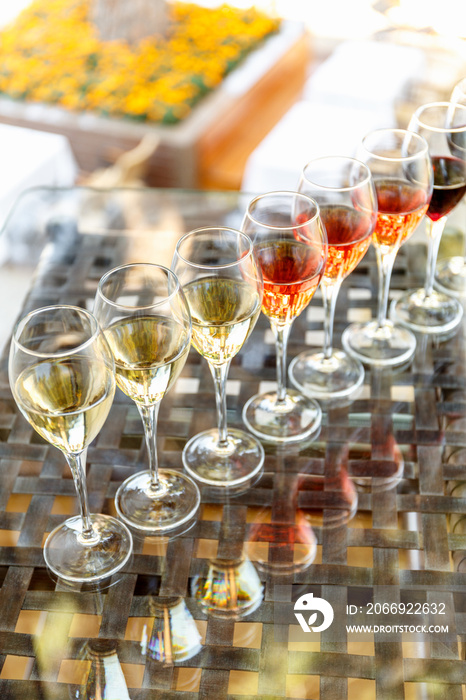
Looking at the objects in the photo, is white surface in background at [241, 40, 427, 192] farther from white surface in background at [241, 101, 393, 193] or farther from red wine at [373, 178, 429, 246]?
red wine at [373, 178, 429, 246]

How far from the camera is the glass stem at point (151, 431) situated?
0.79m

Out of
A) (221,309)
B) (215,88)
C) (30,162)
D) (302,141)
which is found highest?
(221,309)

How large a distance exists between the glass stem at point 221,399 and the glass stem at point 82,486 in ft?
0.55

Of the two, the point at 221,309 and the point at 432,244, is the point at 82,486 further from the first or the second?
the point at 432,244

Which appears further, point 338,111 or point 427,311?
point 338,111

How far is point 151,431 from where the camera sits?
31.3 inches

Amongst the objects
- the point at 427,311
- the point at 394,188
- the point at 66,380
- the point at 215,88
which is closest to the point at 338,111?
the point at 215,88

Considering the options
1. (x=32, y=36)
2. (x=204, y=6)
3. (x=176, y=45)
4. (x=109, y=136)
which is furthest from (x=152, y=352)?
(x=204, y=6)

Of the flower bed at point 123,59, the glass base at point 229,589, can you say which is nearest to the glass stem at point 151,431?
the glass base at point 229,589

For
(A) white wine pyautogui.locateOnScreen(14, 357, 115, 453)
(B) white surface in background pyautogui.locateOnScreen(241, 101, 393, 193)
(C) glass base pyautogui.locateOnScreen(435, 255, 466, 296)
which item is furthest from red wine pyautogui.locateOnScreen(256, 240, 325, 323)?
(B) white surface in background pyautogui.locateOnScreen(241, 101, 393, 193)

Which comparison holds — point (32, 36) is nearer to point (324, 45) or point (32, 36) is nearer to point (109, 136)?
point (109, 136)

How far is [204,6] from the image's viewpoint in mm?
4527

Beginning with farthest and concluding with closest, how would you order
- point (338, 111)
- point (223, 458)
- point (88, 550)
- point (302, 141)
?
point (338, 111)
point (302, 141)
point (223, 458)
point (88, 550)

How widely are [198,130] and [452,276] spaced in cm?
231
